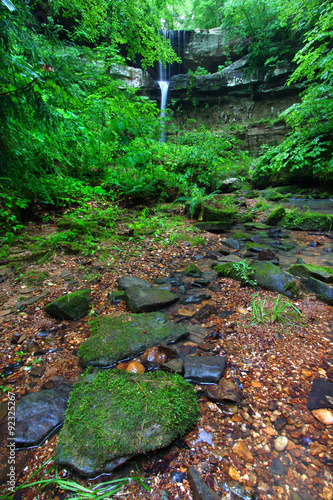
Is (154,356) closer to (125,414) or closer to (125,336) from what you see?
(125,336)

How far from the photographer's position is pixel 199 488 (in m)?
1.05

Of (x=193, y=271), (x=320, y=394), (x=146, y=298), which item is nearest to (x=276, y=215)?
(x=193, y=271)

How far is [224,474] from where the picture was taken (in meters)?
1.11

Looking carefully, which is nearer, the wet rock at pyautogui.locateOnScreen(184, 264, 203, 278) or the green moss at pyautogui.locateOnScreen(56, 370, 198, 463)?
the green moss at pyautogui.locateOnScreen(56, 370, 198, 463)

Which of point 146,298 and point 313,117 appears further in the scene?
point 313,117

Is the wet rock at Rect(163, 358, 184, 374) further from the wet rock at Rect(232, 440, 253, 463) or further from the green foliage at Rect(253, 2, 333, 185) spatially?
the green foliage at Rect(253, 2, 333, 185)

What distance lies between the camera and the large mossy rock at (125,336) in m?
1.89

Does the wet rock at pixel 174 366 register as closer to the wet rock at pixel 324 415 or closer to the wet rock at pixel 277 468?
the wet rock at pixel 277 468

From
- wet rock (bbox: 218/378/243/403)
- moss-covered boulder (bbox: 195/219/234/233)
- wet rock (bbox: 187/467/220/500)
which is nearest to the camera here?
wet rock (bbox: 187/467/220/500)

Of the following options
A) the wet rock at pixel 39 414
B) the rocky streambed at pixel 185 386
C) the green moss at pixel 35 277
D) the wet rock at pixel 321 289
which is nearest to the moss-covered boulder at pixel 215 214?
the rocky streambed at pixel 185 386

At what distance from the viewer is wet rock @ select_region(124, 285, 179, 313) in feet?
8.41

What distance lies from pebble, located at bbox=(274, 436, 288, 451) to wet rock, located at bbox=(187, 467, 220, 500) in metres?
0.41

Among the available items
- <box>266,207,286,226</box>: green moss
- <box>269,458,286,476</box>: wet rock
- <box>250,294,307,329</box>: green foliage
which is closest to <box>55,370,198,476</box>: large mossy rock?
<box>269,458,286,476</box>: wet rock

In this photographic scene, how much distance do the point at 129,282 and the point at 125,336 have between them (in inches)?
43.0
